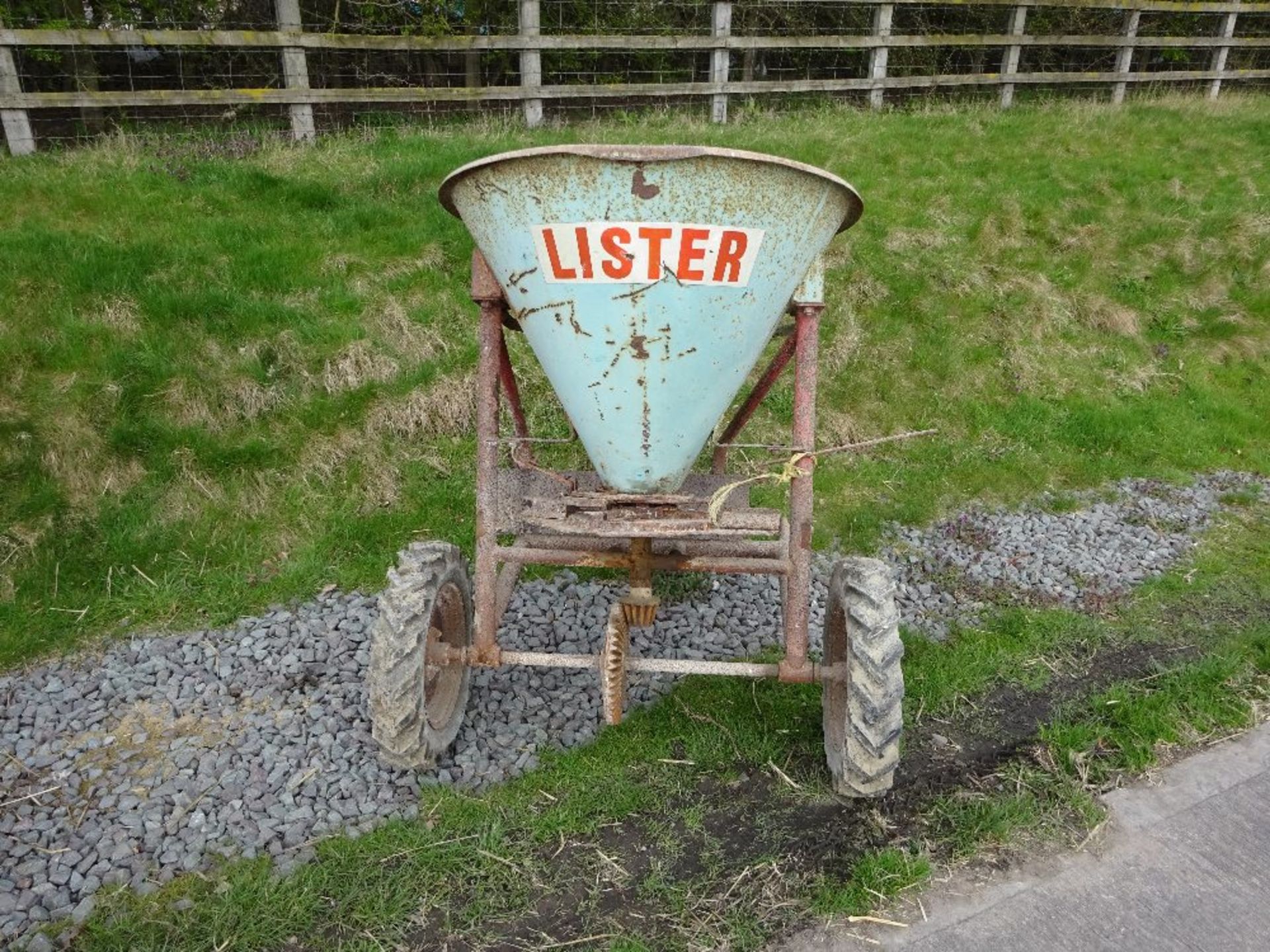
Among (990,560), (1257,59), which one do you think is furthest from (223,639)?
(1257,59)

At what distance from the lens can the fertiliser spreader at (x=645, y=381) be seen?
104 inches

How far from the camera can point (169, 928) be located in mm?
2740

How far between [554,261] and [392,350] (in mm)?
3316

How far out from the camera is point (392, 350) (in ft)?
19.1

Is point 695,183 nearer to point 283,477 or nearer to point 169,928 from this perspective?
point 169,928

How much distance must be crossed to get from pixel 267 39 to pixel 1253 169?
10097 mm

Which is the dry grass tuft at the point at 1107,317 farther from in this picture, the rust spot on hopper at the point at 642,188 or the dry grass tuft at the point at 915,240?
the rust spot on hopper at the point at 642,188

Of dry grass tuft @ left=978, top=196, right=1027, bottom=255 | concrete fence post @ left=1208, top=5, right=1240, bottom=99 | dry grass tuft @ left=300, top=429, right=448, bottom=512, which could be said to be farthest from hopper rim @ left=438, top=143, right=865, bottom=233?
concrete fence post @ left=1208, top=5, right=1240, bottom=99

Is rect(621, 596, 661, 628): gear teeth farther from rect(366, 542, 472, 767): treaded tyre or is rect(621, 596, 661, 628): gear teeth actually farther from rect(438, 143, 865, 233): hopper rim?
rect(438, 143, 865, 233): hopper rim

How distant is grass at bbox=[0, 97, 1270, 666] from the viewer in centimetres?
464

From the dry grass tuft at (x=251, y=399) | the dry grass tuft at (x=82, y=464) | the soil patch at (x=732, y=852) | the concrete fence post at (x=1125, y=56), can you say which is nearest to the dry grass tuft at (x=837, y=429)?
the soil patch at (x=732, y=852)

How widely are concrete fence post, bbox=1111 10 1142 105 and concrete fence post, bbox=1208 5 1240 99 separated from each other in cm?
167

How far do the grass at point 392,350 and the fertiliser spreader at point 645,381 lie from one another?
918 millimetres

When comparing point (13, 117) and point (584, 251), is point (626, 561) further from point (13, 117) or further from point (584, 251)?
point (13, 117)
